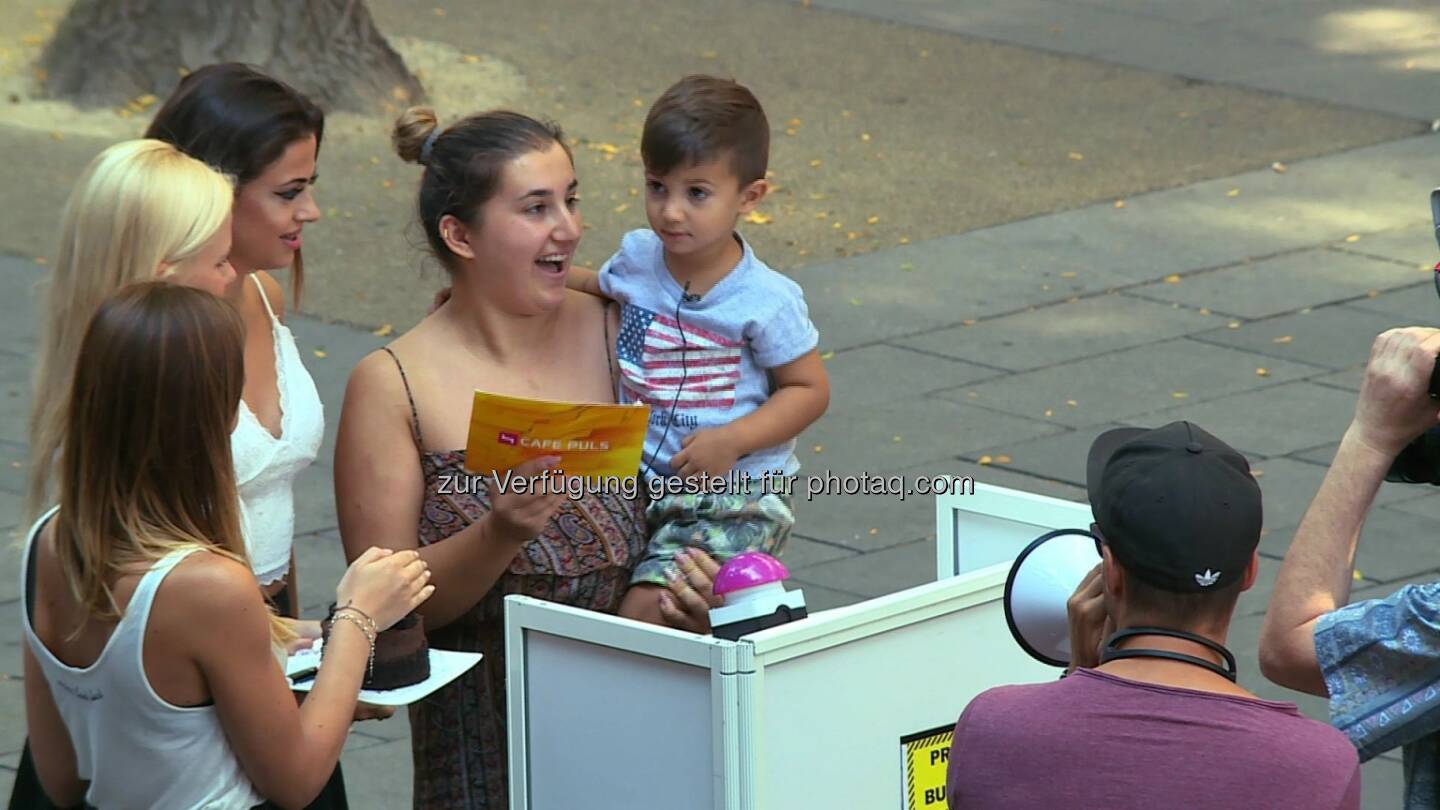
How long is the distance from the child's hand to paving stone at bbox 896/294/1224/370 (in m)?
4.15

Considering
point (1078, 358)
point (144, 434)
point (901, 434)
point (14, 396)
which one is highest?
point (1078, 358)

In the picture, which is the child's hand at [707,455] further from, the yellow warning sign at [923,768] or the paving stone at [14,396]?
the paving stone at [14,396]

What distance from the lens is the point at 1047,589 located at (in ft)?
8.82

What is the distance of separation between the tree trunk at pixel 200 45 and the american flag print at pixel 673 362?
25.7 ft

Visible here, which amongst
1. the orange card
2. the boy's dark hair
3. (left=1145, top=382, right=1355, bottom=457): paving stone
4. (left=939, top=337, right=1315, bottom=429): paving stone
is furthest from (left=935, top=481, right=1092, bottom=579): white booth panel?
(left=939, top=337, right=1315, bottom=429): paving stone

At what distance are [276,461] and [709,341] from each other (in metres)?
0.79

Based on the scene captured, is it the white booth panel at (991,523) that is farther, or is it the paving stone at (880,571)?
the paving stone at (880,571)

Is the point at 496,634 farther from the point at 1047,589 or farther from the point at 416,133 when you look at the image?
the point at 1047,589

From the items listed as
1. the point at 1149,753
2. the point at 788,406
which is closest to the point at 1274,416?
the point at 788,406

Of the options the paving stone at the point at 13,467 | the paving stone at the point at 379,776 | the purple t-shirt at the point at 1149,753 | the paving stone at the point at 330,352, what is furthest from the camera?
the paving stone at the point at 330,352

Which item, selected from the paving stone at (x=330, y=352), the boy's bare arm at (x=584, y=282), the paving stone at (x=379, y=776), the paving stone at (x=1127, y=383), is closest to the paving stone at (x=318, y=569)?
the paving stone at (x=379, y=776)

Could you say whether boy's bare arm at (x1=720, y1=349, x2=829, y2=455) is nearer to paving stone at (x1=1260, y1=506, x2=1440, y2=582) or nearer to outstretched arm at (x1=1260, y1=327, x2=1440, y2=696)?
outstretched arm at (x1=1260, y1=327, x2=1440, y2=696)

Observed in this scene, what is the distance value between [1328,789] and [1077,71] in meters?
10.4

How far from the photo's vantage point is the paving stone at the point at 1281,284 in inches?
320
